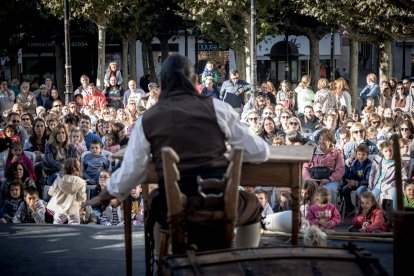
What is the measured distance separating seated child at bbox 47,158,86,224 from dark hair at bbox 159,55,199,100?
488cm

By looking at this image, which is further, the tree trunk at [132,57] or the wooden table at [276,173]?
the tree trunk at [132,57]

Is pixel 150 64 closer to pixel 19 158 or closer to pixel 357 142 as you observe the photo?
pixel 357 142

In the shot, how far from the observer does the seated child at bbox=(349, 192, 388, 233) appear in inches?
371

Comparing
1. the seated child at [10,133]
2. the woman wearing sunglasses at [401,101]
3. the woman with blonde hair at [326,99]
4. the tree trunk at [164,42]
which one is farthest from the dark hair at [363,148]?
the tree trunk at [164,42]

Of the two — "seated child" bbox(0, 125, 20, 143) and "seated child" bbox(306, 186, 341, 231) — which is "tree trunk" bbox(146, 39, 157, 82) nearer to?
"seated child" bbox(0, 125, 20, 143)

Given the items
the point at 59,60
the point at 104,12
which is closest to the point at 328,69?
the point at 59,60

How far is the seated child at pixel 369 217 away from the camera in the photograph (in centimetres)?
941

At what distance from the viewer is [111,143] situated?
12.9 meters

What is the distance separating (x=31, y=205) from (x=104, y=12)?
1773cm

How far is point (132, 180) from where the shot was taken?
5629 mm

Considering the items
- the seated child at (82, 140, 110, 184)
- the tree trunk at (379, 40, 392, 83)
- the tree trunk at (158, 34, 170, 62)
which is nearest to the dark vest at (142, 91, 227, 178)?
the seated child at (82, 140, 110, 184)

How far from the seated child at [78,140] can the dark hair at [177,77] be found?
6.95m

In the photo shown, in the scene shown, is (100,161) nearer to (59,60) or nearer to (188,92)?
Answer: (188,92)

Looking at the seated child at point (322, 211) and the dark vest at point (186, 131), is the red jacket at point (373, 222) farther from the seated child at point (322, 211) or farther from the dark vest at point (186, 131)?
the dark vest at point (186, 131)
